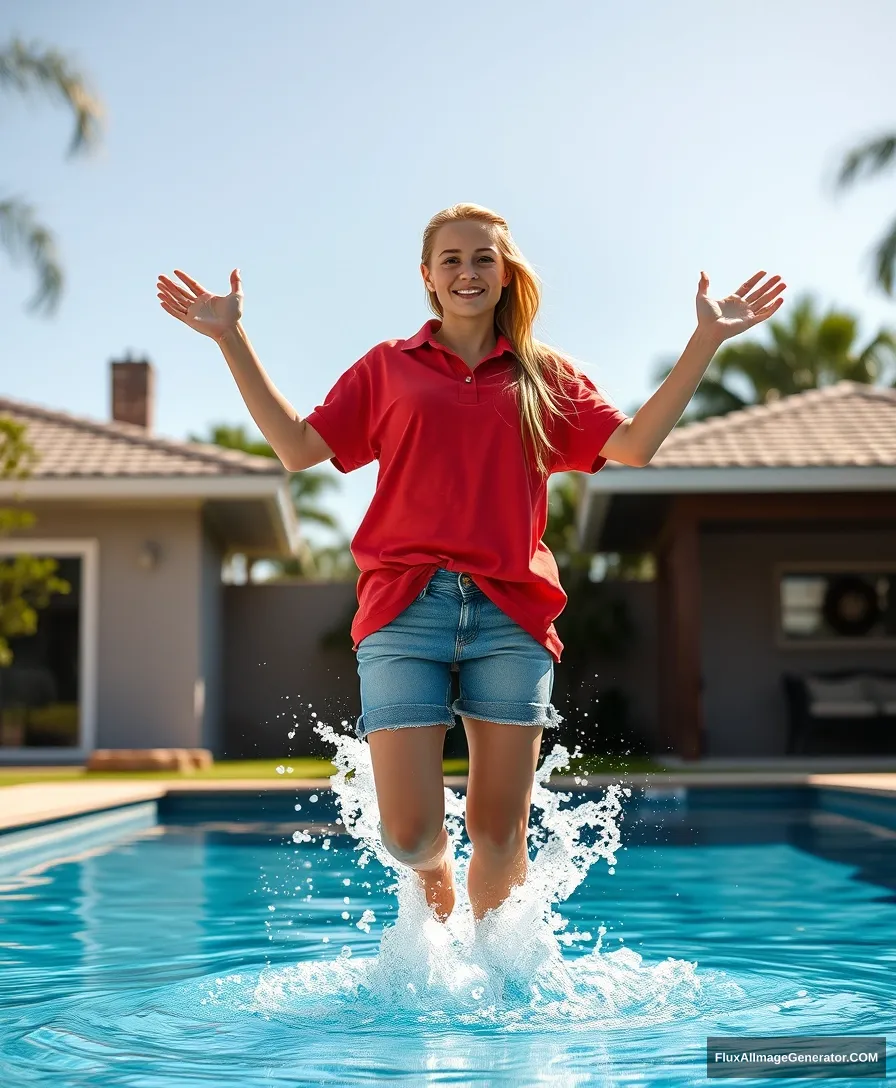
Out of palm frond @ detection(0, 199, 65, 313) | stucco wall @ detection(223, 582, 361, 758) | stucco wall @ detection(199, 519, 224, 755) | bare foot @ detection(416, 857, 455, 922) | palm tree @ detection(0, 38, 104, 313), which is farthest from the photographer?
palm frond @ detection(0, 199, 65, 313)

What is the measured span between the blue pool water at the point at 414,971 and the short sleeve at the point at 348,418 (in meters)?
1.01

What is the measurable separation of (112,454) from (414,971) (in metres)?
10.3

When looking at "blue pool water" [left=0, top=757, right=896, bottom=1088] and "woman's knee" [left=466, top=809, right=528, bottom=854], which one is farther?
"woman's knee" [left=466, top=809, right=528, bottom=854]

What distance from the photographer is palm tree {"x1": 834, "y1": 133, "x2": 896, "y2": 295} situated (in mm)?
17016

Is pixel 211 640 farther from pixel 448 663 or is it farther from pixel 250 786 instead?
pixel 448 663

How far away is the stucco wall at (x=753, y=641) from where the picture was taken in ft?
44.8

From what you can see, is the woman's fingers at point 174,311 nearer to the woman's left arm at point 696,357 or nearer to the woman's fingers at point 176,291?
the woman's fingers at point 176,291

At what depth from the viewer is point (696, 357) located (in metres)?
2.81

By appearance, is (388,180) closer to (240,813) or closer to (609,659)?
(240,813)

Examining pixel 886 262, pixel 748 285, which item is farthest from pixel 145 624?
pixel 886 262

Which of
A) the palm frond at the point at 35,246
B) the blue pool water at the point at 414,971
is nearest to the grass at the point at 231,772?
the blue pool water at the point at 414,971

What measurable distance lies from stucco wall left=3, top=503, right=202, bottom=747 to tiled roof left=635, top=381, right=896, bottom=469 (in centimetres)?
410

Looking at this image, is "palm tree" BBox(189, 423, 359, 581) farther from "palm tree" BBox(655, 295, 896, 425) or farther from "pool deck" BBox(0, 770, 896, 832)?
"pool deck" BBox(0, 770, 896, 832)

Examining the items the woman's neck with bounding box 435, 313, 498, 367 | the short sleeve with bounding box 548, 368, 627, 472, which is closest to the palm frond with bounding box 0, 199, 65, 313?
the woman's neck with bounding box 435, 313, 498, 367
